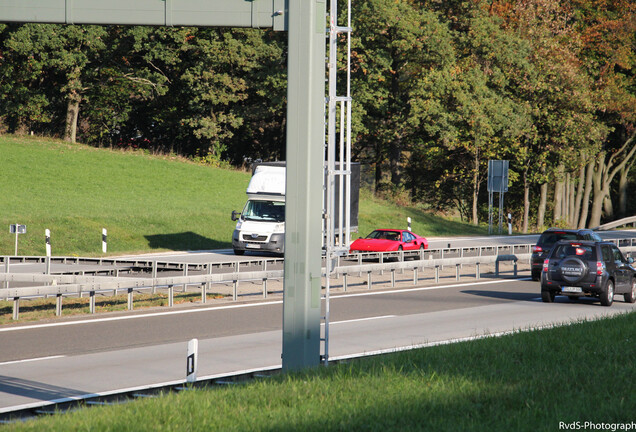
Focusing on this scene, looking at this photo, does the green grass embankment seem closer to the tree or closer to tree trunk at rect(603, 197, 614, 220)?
the tree

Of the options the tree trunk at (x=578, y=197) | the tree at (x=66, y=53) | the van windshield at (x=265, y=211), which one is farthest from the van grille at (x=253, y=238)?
the tree trunk at (x=578, y=197)

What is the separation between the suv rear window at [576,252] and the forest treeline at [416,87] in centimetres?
3583

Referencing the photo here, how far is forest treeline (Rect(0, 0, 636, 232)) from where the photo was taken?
56.8 m

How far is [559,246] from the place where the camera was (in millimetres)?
21453

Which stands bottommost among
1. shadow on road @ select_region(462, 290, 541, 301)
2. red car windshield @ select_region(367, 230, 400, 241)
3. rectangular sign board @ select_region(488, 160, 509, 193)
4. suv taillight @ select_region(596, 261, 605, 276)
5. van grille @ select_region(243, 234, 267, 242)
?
shadow on road @ select_region(462, 290, 541, 301)

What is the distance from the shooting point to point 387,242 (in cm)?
3247

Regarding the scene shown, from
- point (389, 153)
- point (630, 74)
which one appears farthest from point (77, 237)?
point (630, 74)

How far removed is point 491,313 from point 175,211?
27.0 m

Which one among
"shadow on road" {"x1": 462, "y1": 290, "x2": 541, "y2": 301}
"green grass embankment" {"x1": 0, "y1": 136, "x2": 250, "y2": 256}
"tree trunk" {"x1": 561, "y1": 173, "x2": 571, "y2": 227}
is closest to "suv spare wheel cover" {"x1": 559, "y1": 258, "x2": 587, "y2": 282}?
"shadow on road" {"x1": 462, "y1": 290, "x2": 541, "y2": 301}

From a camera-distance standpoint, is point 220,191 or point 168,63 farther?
point 168,63

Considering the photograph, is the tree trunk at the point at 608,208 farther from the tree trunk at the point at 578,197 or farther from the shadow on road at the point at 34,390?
the shadow on road at the point at 34,390

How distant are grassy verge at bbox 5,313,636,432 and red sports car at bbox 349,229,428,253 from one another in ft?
70.1

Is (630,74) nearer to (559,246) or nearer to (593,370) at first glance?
(559,246)

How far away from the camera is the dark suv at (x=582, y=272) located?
2072 cm
